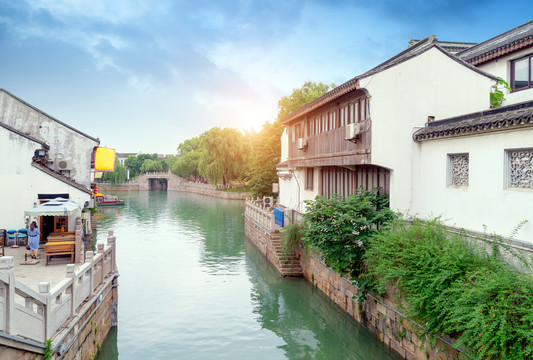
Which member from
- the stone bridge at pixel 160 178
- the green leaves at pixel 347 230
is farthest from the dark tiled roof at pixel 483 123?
the stone bridge at pixel 160 178

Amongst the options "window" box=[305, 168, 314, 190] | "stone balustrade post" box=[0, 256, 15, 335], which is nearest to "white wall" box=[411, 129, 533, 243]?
"window" box=[305, 168, 314, 190]

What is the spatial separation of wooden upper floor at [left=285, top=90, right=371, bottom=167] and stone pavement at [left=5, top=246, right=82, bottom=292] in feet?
29.2

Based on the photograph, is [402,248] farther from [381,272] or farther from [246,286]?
[246,286]

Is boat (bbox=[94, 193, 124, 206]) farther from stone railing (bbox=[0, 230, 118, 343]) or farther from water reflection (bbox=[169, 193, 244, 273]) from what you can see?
stone railing (bbox=[0, 230, 118, 343])

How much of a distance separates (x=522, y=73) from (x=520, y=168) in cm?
650

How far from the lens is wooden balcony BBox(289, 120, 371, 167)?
1230cm

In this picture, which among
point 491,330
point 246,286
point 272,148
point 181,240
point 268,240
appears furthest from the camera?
point 272,148

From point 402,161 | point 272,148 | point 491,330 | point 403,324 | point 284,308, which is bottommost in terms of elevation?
point 284,308

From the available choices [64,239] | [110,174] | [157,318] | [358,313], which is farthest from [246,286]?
[110,174]

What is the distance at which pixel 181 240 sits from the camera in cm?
2648

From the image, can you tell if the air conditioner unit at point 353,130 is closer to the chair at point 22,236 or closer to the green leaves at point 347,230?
the green leaves at point 347,230

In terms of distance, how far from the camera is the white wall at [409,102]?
11875 millimetres

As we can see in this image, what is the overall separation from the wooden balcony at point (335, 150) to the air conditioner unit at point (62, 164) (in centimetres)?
1076

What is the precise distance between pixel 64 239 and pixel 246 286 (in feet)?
23.0
